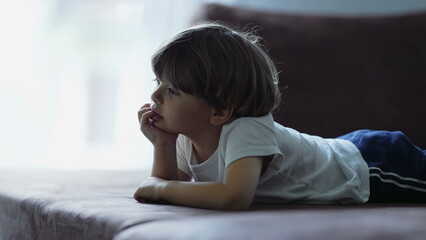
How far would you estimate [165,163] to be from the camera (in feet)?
3.80

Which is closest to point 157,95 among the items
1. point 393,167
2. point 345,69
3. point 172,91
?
point 172,91

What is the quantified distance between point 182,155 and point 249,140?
10.0 inches

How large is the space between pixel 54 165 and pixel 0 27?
18.5 inches

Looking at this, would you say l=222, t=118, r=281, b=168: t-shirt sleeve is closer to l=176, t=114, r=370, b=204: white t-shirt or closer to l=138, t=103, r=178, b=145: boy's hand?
l=176, t=114, r=370, b=204: white t-shirt

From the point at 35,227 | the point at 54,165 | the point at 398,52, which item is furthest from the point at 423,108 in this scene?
the point at 54,165

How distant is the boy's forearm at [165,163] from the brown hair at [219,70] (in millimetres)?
160

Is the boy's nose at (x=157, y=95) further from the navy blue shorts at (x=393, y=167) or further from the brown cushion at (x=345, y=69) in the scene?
the brown cushion at (x=345, y=69)

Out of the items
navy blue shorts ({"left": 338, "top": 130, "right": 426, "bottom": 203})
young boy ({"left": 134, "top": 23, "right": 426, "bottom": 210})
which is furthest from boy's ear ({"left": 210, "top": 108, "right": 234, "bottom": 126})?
navy blue shorts ({"left": 338, "top": 130, "right": 426, "bottom": 203})

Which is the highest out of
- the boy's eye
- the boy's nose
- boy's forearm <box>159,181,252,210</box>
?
the boy's eye

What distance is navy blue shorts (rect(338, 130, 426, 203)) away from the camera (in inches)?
47.5

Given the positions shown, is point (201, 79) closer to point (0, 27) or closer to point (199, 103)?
point (199, 103)

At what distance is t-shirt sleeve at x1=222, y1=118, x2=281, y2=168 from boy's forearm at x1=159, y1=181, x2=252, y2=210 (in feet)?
0.17

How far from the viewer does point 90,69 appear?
7.14 feet

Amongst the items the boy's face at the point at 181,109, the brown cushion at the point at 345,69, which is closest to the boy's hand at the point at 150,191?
the boy's face at the point at 181,109
